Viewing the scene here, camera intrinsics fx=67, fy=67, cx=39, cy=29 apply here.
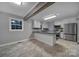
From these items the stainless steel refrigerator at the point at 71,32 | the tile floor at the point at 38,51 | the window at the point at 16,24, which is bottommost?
the tile floor at the point at 38,51

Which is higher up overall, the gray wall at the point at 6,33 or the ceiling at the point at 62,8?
the ceiling at the point at 62,8

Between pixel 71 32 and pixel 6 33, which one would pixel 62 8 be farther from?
pixel 6 33

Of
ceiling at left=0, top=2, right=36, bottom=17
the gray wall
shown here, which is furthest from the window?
ceiling at left=0, top=2, right=36, bottom=17

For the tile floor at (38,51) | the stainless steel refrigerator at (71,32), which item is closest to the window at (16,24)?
the tile floor at (38,51)

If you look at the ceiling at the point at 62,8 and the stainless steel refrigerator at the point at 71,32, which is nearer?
the ceiling at the point at 62,8

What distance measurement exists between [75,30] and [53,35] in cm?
264

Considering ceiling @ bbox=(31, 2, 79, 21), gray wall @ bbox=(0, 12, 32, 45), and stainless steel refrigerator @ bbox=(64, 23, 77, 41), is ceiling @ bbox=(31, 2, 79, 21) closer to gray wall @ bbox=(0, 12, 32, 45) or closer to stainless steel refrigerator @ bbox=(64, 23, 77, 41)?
stainless steel refrigerator @ bbox=(64, 23, 77, 41)

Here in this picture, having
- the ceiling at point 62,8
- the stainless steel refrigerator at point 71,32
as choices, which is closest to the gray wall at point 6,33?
the ceiling at point 62,8

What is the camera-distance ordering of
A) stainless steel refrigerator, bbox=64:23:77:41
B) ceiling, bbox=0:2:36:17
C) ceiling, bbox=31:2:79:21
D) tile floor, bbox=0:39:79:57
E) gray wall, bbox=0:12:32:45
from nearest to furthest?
tile floor, bbox=0:39:79:57 < ceiling, bbox=0:2:36:17 < ceiling, bbox=31:2:79:21 < gray wall, bbox=0:12:32:45 < stainless steel refrigerator, bbox=64:23:77:41

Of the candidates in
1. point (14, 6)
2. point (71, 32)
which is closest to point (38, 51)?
point (14, 6)

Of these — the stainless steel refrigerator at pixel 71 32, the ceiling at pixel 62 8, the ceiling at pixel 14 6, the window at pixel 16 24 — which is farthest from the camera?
the stainless steel refrigerator at pixel 71 32

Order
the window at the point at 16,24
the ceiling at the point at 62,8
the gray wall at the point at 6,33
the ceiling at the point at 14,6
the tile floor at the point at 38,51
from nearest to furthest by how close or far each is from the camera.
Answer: the tile floor at the point at 38,51, the ceiling at the point at 14,6, the ceiling at the point at 62,8, the gray wall at the point at 6,33, the window at the point at 16,24

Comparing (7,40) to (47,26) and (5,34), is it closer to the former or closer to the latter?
(5,34)

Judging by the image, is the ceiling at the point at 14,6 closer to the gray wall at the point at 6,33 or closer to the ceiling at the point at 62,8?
the gray wall at the point at 6,33
